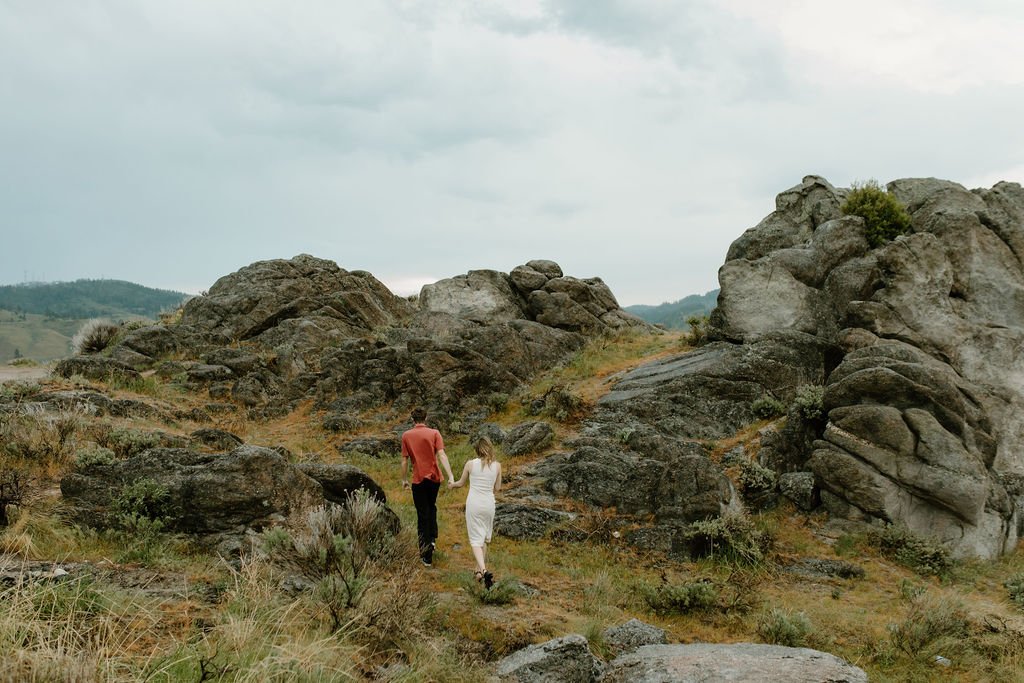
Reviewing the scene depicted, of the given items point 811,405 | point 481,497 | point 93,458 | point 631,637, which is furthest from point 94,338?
point 811,405

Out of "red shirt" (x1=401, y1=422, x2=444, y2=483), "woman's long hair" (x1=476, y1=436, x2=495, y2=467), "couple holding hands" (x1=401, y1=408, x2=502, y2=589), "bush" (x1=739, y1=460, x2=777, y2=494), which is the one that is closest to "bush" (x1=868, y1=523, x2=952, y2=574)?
"bush" (x1=739, y1=460, x2=777, y2=494)

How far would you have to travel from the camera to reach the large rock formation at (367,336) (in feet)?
72.0

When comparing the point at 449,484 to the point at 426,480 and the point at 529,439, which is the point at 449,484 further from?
the point at 529,439

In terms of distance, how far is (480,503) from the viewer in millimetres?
9953

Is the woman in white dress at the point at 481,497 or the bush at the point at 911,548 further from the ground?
the woman in white dress at the point at 481,497

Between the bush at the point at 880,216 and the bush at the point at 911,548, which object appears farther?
the bush at the point at 880,216

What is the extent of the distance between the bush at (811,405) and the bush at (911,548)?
3.06 meters

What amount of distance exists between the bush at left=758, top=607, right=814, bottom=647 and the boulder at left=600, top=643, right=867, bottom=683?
129 cm

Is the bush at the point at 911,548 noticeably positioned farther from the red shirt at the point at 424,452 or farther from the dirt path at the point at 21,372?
the dirt path at the point at 21,372

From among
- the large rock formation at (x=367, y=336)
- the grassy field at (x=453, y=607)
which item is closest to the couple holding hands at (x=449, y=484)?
the grassy field at (x=453, y=607)

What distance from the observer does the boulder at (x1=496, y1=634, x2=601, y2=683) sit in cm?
699

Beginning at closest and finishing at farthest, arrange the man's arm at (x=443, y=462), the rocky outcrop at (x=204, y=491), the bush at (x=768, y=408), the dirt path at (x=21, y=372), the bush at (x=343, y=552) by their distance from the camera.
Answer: the bush at (x=343, y=552)
the rocky outcrop at (x=204, y=491)
the man's arm at (x=443, y=462)
the bush at (x=768, y=408)
the dirt path at (x=21, y=372)

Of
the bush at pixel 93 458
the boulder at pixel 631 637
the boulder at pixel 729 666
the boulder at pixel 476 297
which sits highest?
the boulder at pixel 476 297

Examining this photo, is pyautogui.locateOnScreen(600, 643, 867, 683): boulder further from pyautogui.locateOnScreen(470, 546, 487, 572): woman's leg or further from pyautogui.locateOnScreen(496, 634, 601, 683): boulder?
pyautogui.locateOnScreen(470, 546, 487, 572): woman's leg
